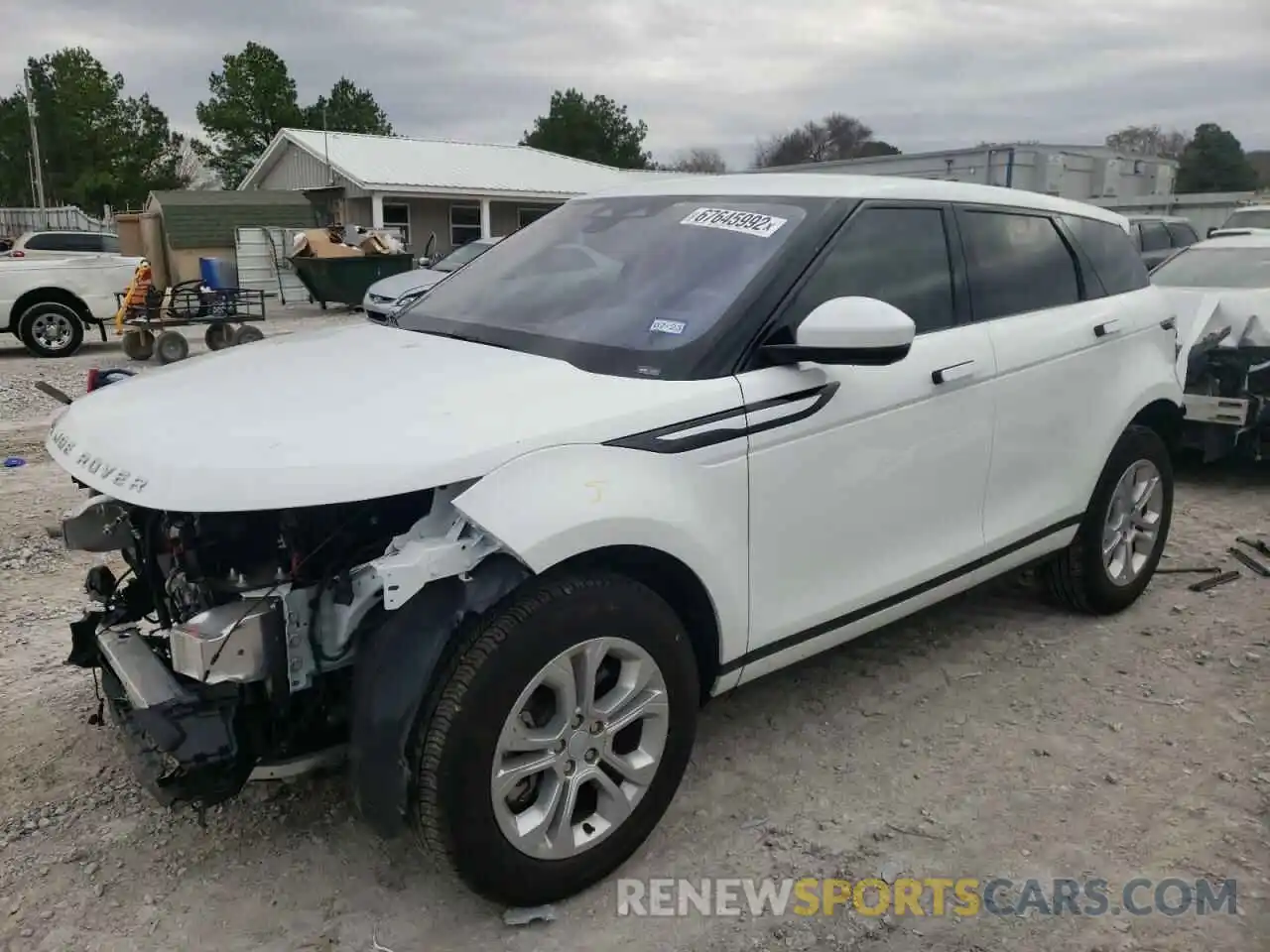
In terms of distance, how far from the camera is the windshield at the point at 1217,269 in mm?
7527

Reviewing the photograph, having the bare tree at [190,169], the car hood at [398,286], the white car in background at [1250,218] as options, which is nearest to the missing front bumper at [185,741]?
the car hood at [398,286]

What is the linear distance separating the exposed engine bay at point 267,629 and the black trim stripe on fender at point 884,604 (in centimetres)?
98

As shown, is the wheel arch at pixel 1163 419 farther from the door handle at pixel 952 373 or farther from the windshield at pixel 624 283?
the windshield at pixel 624 283

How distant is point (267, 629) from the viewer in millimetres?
2344

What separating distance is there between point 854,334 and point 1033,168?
17229mm

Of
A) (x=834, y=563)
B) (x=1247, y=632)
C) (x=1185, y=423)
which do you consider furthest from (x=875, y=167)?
(x=834, y=563)

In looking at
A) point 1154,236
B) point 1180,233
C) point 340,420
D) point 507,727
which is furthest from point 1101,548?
point 1180,233

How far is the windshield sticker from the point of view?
3221 millimetres

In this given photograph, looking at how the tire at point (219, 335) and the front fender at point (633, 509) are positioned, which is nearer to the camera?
the front fender at point (633, 509)

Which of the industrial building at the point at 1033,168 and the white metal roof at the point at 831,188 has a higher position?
the industrial building at the point at 1033,168

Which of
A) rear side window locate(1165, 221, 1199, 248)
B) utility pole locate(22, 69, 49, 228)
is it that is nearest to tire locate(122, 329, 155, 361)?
rear side window locate(1165, 221, 1199, 248)

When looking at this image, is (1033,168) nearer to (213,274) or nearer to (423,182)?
(213,274)

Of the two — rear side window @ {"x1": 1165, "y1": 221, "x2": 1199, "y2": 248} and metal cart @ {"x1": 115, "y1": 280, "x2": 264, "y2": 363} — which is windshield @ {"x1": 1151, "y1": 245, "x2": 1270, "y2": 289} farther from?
metal cart @ {"x1": 115, "y1": 280, "x2": 264, "y2": 363}

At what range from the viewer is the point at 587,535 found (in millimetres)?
2438
